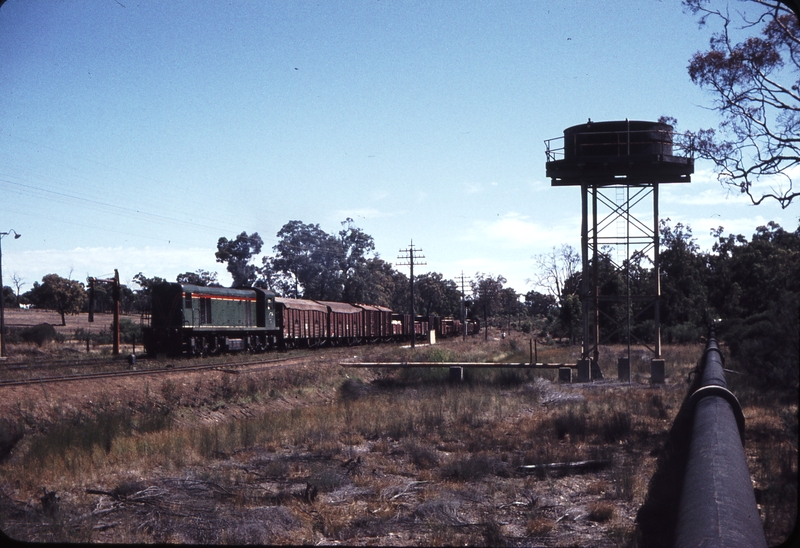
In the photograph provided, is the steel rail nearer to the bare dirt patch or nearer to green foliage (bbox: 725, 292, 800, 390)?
the bare dirt patch

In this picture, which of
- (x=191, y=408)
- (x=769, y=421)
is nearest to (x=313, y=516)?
(x=769, y=421)

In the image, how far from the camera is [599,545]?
28.6 ft

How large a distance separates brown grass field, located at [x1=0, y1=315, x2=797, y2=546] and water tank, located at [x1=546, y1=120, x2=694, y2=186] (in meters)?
8.77

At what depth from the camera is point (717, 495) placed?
5.29 meters

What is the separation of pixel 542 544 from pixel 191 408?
16829 millimetres

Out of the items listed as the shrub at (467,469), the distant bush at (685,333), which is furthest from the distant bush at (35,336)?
the shrub at (467,469)

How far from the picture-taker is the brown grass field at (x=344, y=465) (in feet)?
30.8

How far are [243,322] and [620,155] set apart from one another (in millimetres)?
23430

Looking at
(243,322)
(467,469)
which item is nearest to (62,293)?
(243,322)

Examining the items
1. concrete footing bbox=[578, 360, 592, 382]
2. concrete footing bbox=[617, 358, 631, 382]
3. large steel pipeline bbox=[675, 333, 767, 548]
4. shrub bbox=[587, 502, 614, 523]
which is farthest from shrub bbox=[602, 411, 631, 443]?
concrete footing bbox=[578, 360, 592, 382]

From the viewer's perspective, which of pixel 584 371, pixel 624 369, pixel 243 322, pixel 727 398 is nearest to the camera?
pixel 727 398

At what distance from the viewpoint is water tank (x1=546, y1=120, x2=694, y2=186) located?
1118 inches

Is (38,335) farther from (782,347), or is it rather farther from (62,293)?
(782,347)

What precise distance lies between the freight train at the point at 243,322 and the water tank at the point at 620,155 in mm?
19041
